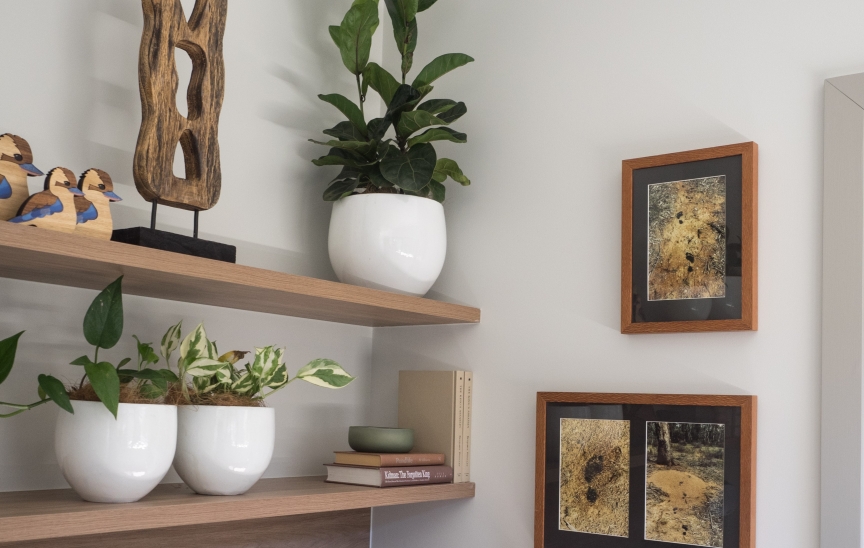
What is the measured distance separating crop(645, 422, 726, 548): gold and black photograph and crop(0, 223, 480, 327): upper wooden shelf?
0.48 meters

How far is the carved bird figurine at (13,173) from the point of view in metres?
1.07

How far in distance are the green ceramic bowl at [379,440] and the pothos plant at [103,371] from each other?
0.49 m

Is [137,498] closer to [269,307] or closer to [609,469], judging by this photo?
[269,307]

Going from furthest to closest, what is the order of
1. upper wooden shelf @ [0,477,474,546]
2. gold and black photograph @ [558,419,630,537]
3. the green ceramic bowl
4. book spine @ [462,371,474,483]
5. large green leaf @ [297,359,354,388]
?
book spine @ [462,371,474,483], the green ceramic bowl, gold and black photograph @ [558,419,630,537], large green leaf @ [297,359,354,388], upper wooden shelf @ [0,477,474,546]

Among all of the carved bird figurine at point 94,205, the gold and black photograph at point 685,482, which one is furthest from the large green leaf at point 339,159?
the gold and black photograph at point 685,482

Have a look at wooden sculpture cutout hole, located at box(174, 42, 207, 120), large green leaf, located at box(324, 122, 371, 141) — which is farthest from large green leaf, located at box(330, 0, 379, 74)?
wooden sculpture cutout hole, located at box(174, 42, 207, 120)

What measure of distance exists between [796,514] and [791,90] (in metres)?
0.72

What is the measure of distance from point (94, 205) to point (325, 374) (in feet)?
1.51

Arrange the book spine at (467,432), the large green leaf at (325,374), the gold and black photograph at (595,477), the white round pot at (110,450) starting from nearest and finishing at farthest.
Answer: the white round pot at (110,450), the large green leaf at (325,374), the gold and black photograph at (595,477), the book spine at (467,432)

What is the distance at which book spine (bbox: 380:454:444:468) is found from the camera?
1.53m

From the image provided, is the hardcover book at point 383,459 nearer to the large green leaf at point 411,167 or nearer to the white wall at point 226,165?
the white wall at point 226,165

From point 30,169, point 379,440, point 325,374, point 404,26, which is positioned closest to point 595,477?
point 379,440

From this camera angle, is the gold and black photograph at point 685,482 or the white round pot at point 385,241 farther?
the white round pot at point 385,241

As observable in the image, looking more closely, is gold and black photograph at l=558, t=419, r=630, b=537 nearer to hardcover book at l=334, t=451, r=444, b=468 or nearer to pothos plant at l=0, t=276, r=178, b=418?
hardcover book at l=334, t=451, r=444, b=468
